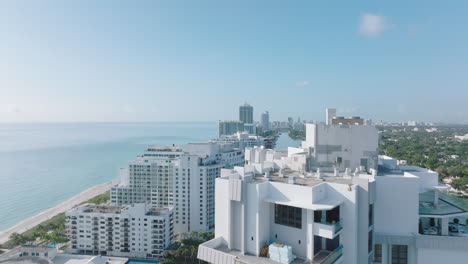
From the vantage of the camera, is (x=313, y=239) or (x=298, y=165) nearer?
(x=313, y=239)

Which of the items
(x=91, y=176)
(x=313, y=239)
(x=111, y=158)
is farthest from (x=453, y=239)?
(x=111, y=158)

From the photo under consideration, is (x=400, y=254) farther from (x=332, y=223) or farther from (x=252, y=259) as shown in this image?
(x=252, y=259)

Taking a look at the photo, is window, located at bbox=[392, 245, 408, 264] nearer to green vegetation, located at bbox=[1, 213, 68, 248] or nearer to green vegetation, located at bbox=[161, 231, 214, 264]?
green vegetation, located at bbox=[161, 231, 214, 264]

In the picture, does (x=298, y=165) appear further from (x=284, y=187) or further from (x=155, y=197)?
(x=155, y=197)

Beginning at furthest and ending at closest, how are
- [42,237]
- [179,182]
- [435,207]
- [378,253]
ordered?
[179,182] < [42,237] < [435,207] < [378,253]

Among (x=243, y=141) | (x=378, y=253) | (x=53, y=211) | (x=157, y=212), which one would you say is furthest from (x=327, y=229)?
(x=243, y=141)

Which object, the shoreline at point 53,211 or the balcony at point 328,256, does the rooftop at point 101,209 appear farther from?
the balcony at point 328,256

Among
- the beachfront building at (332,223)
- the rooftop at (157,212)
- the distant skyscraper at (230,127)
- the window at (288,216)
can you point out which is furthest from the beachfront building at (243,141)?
the window at (288,216)

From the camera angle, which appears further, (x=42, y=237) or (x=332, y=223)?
(x=42, y=237)
